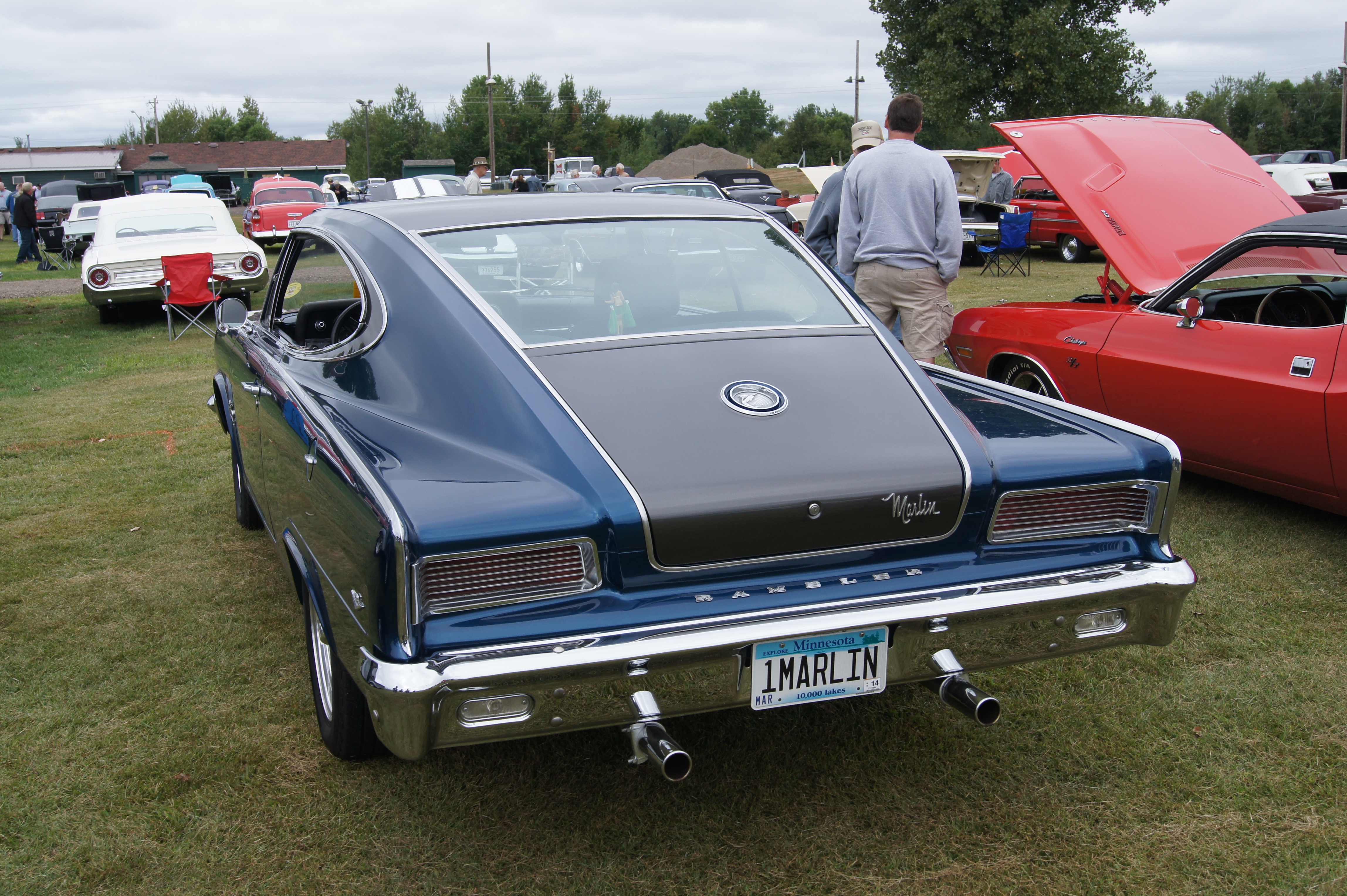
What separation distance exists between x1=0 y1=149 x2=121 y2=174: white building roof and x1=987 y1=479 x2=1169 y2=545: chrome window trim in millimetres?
83394

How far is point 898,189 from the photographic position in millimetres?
5082

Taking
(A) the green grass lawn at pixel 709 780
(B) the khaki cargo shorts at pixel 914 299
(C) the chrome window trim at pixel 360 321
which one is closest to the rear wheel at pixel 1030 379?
(B) the khaki cargo shorts at pixel 914 299

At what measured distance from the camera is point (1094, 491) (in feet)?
8.54

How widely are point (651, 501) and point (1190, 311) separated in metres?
3.53

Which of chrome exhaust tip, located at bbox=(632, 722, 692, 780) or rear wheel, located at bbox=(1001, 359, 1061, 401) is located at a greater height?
rear wheel, located at bbox=(1001, 359, 1061, 401)

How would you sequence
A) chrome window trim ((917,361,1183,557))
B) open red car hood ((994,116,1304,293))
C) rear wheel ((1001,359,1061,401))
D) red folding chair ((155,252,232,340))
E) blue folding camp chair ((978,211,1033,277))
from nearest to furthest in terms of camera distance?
chrome window trim ((917,361,1183,557)) < open red car hood ((994,116,1304,293)) < rear wheel ((1001,359,1061,401)) < red folding chair ((155,252,232,340)) < blue folding camp chair ((978,211,1033,277))

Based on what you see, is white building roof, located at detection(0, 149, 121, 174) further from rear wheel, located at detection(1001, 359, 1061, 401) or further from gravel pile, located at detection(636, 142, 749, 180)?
rear wheel, located at detection(1001, 359, 1061, 401)

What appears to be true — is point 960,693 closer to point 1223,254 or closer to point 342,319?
point 342,319

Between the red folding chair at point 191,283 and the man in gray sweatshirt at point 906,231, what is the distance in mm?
8237

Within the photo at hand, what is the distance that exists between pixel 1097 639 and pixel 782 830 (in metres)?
0.92

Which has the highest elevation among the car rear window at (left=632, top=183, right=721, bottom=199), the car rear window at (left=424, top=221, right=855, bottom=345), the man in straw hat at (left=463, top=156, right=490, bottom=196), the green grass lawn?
the man in straw hat at (left=463, top=156, right=490, bottom=196)

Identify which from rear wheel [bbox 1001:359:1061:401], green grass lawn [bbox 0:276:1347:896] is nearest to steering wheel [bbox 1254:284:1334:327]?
rear wheel [bbox 1001:359:1061:401]

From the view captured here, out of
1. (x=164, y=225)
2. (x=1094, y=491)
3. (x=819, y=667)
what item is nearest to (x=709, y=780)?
(x=819, y=667)

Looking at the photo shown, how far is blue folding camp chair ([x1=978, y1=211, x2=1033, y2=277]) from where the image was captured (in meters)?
15.4
